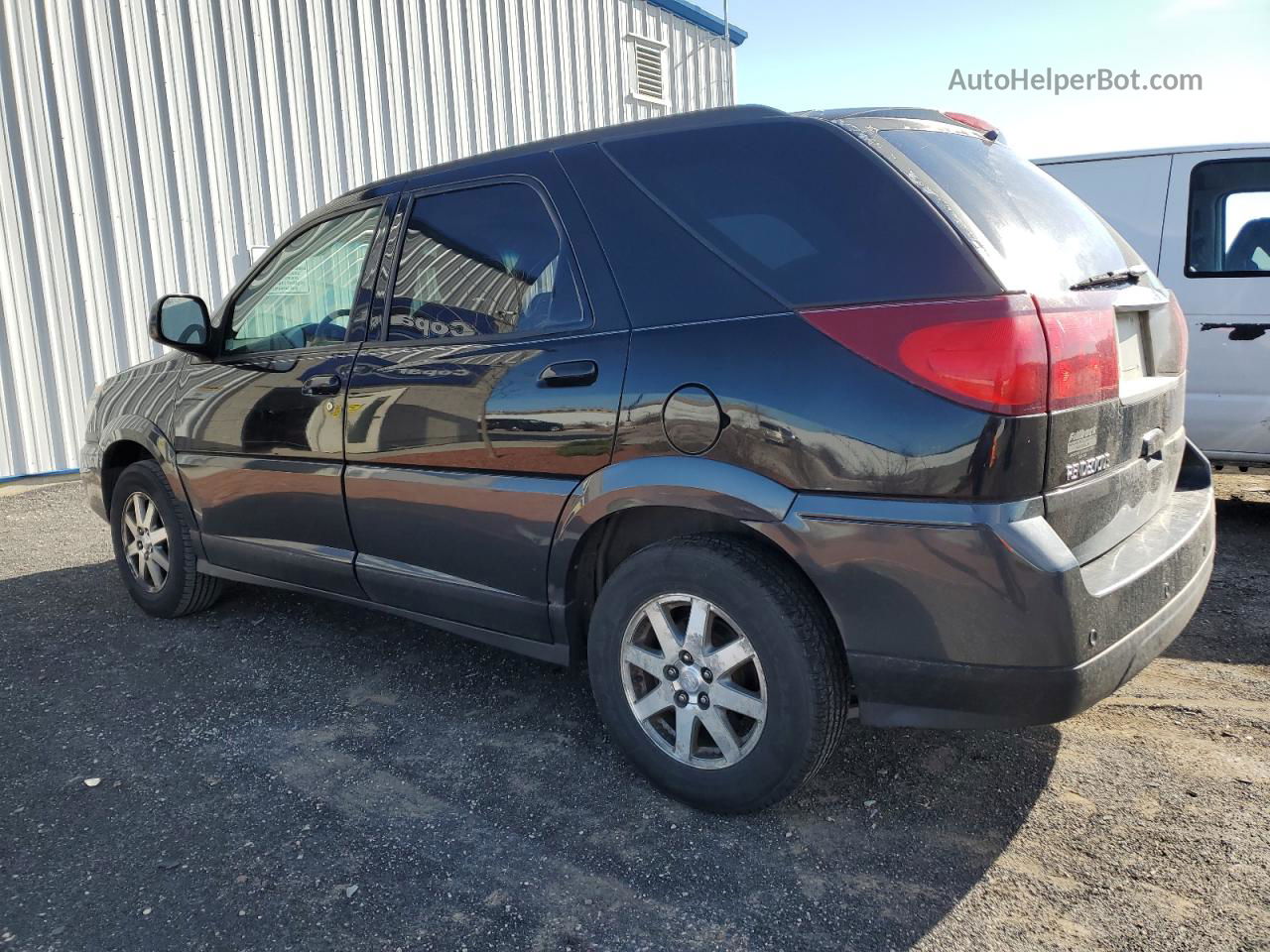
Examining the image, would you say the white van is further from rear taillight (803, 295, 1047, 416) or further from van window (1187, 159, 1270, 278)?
rear taillight (803, 295, 1047, 416)

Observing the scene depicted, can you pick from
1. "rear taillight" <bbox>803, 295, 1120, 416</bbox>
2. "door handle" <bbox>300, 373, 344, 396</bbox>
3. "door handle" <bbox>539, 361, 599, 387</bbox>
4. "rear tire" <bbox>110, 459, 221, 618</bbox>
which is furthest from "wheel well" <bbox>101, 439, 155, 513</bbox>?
"rear taillight" <bbox>803, 295, 1120, 416</bbox>

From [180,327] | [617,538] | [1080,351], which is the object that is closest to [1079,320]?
[1080,351]

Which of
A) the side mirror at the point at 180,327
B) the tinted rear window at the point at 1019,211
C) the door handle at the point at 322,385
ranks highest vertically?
the tinted rear window at the point at 1019,211

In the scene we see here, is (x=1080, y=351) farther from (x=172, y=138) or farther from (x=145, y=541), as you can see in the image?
(x=172, y=138)

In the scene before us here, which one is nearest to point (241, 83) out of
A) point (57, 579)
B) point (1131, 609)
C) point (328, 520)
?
point (57, 579)

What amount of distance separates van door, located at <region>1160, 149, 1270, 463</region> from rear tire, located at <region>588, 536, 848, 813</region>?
A: 397 cm

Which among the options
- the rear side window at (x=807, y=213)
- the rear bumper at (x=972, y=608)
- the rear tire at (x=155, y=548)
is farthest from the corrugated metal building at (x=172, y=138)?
the rear bumper at (x=972, y=608)

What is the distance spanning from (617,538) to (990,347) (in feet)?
3.89

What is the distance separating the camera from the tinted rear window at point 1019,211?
2.14 m

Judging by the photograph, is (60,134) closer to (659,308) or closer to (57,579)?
(57,579)

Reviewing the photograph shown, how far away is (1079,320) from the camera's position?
6.86 ft

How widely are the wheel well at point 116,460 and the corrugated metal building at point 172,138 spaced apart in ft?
13.6

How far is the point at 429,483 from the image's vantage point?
2982mm

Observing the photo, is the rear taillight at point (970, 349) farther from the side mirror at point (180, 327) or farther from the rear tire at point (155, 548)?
the rear tire at point (155, 548)
